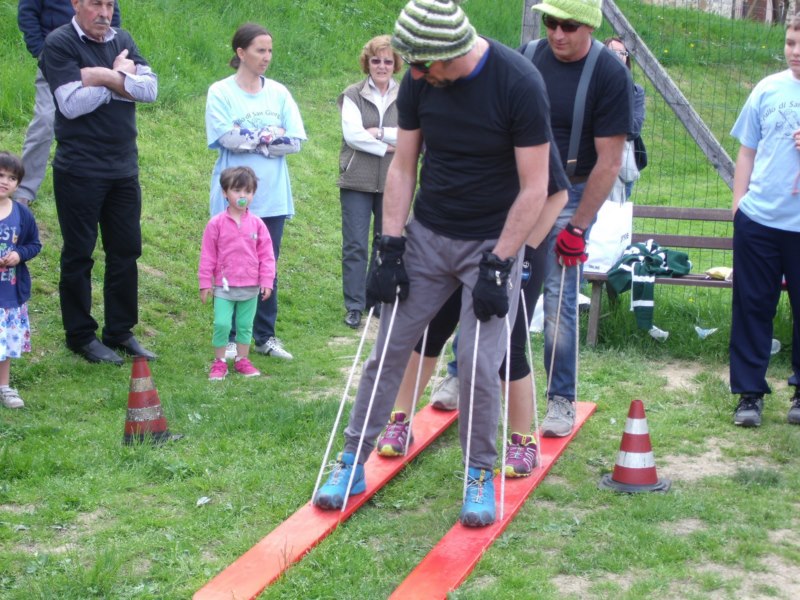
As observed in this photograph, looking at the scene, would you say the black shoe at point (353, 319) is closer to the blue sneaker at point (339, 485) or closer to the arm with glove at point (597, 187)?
the arm with glove at point (597, 187)

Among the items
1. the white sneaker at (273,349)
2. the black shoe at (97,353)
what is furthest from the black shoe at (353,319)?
the black shoe at (97,353)

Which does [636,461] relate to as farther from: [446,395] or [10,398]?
[10,398]

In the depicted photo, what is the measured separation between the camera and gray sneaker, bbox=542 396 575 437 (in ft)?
19.1

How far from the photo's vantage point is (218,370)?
7004 millimetres

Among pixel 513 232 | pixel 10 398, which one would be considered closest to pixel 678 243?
pixel 513 232

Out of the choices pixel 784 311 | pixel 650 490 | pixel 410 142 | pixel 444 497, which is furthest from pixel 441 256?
pixel 784 311

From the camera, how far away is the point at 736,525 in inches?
184

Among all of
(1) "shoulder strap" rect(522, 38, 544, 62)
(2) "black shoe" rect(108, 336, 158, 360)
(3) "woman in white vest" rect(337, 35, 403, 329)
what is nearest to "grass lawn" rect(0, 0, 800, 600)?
(2) "black shoe" rect(108, 336, 158, 360)

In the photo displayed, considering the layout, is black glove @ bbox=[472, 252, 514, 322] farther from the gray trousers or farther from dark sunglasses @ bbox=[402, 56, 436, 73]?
the gray trousers

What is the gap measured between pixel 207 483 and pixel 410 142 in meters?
1.89

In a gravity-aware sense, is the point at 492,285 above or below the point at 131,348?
above

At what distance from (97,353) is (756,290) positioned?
14.0 feet

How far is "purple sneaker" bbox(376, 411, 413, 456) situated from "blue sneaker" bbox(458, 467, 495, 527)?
724 mm

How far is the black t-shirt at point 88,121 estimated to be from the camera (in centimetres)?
675
